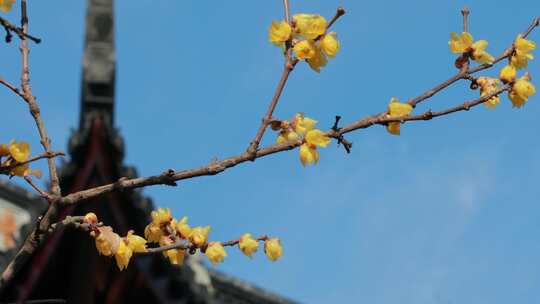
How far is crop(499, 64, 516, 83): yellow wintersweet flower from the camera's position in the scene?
13.1 ft

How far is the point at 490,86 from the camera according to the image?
158 inches

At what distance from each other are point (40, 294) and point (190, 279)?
59.7 inches

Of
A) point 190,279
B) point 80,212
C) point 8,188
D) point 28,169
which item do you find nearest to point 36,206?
point 80,212

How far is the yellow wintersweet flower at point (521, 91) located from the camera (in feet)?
12.9

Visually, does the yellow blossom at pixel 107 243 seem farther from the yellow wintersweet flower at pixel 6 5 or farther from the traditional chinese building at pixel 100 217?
the traditional chinese building at pixel 100 217

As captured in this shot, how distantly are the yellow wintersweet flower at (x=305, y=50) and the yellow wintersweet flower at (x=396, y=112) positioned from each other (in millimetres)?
315

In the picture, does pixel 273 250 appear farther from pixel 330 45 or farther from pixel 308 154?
pixel 330 45

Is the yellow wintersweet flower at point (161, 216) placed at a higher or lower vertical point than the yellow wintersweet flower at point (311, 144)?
lower

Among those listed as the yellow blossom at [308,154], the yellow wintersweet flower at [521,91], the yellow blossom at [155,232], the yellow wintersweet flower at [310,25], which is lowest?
the yellow blossom at [155,232]

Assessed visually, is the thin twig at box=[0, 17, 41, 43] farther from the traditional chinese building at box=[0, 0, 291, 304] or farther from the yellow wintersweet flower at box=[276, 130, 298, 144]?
the traditional chinese building at box=[0, 0, 291, 304]

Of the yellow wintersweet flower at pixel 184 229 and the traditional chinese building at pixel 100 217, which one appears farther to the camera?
the traditional chinese building at pixel 100 217

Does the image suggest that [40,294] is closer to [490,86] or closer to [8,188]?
[8,188]

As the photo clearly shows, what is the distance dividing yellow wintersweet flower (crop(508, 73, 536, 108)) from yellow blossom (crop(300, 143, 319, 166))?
72cm

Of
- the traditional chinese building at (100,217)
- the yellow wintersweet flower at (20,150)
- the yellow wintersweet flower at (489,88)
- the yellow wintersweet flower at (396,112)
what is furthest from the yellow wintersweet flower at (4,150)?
the traditional chinese building at (100,217)
